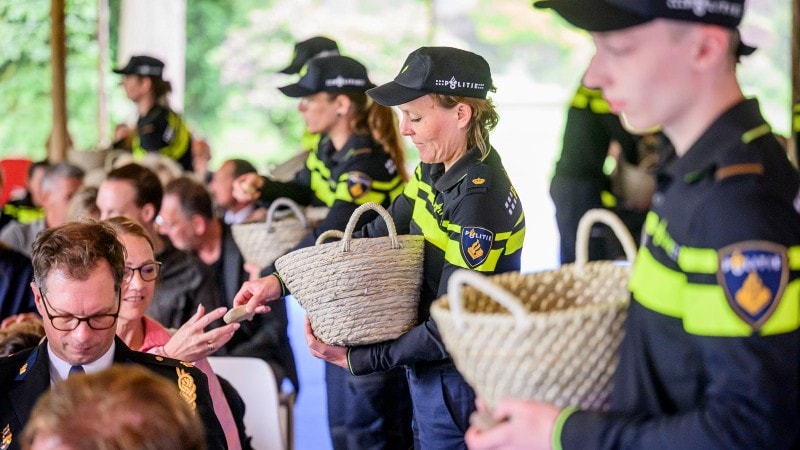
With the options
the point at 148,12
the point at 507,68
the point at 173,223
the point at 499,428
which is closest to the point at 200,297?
the point at 173,223

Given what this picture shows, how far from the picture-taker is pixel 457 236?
2.59 meters

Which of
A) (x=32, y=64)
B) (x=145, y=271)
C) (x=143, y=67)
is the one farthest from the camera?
(x=32, y=64)

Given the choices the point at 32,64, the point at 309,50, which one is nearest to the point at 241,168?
the point at 309,50

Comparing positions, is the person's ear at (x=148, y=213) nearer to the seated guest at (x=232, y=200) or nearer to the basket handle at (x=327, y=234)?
the seated guest at (x=232, y=200)

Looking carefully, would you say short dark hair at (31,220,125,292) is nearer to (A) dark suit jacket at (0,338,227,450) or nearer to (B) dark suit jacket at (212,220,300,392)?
(A) dark suit jacket at (0,338,227,450)

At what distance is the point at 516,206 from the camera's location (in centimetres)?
270

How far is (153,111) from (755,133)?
20.3 feet

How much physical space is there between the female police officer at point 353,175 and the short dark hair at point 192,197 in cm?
45

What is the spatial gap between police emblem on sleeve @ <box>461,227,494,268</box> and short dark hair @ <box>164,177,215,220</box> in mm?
2106

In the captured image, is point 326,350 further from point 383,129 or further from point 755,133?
point 383,129

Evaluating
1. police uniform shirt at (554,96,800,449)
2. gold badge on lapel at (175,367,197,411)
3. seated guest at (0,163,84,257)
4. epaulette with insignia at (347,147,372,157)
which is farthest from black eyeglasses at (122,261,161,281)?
seated guest at (0,163,84,257)

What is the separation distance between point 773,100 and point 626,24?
15.0 m

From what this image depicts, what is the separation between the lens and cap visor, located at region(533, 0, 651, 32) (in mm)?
1546

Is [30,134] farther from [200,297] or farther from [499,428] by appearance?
[499,428]
